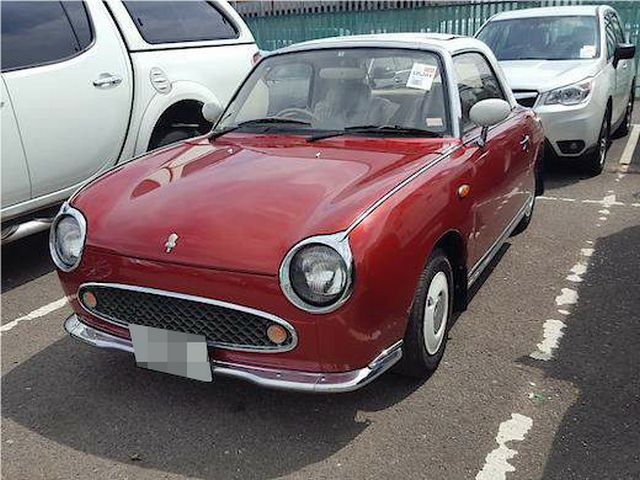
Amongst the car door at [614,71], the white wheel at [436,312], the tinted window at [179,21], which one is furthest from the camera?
the car door at [614,71]

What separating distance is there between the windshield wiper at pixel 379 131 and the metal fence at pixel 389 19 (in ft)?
32.0

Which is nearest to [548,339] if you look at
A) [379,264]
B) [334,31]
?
[379,264]

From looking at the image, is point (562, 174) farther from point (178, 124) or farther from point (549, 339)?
point (178, 124)

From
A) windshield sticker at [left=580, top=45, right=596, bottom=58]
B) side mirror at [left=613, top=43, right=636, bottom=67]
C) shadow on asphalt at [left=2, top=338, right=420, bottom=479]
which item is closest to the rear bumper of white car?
windshield sticker at [left=580, top=45, right=596, bottom=58]

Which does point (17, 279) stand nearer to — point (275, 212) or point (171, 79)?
point (171, 79)

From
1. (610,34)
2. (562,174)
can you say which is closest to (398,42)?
(562,174)

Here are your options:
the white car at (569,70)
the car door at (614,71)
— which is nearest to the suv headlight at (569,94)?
the white car at (569,70)

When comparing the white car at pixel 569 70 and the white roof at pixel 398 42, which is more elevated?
the white roof at pixel 398 42

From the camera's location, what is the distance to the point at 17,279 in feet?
14.9

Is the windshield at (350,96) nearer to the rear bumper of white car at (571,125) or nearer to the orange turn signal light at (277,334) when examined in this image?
the orange turn signal light at (277,334)

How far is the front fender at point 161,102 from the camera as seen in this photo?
508 cm

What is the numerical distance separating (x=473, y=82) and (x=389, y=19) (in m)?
9.72

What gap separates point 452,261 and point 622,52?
520cm

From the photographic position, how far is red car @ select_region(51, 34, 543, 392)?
2410mm
